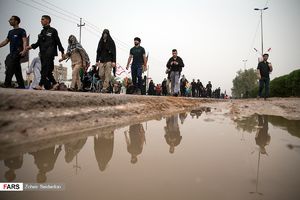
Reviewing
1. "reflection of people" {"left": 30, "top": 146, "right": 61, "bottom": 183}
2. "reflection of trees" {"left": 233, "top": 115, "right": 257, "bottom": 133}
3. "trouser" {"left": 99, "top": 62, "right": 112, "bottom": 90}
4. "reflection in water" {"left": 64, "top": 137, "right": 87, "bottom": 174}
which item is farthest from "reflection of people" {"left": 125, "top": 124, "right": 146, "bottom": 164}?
"trouser" {"left": 99, "top": 62, "right": 112, "bottom": 90}

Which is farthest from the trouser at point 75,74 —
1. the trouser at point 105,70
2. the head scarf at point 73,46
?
the trouser at point 105,70

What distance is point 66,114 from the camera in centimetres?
266

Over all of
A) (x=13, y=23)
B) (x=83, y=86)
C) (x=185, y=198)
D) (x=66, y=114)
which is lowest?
(x=185, y=198)

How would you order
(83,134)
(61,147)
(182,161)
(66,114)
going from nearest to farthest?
(182,161)
(61,147)
(83,134)
(66,114)

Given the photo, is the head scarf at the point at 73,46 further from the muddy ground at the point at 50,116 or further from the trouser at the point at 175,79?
the trouser at the point at 175,79

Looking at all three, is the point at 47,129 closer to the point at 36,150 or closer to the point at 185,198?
the point at 36,150

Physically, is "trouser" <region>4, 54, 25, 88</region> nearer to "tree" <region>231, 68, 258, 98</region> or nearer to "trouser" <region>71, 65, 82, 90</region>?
"trouser" <region>71, 65, 82, 90</region>

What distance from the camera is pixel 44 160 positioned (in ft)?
4.96

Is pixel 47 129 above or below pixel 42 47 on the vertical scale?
below

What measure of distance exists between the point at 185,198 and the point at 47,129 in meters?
1.73

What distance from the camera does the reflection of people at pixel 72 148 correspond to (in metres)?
1.62

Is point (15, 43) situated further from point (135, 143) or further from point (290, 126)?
point (290, 126)

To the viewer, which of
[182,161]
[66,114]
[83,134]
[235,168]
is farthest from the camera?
[66,114]

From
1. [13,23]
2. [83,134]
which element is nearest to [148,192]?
[83,134]
